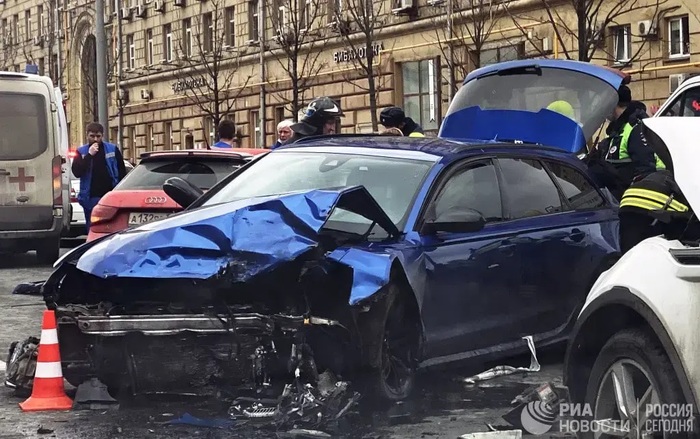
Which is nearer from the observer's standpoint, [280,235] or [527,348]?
[280,235]

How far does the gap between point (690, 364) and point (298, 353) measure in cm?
246

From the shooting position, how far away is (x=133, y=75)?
178 ft

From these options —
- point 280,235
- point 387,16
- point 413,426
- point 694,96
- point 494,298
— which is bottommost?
point 413,426

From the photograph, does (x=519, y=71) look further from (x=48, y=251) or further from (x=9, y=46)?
(x=9, y=46)

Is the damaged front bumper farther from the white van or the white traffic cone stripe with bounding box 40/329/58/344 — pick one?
the white van

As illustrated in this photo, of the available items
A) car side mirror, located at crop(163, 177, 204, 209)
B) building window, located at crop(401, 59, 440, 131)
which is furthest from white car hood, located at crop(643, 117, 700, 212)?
building window, located at crop(401, 59, 440, 131)

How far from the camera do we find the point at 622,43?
2803 cm

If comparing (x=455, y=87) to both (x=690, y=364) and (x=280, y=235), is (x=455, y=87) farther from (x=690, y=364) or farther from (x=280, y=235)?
(x=690, y=364)

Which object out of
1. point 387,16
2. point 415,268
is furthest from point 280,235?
point 387,16

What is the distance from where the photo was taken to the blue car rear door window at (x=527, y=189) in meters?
8.01

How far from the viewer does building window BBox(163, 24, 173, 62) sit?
165ft

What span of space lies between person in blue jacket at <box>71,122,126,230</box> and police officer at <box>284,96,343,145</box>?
4801 millimetres

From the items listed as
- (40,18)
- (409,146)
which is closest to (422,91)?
(409,146)

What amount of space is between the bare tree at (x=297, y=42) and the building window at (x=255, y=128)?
2719 millimetres
